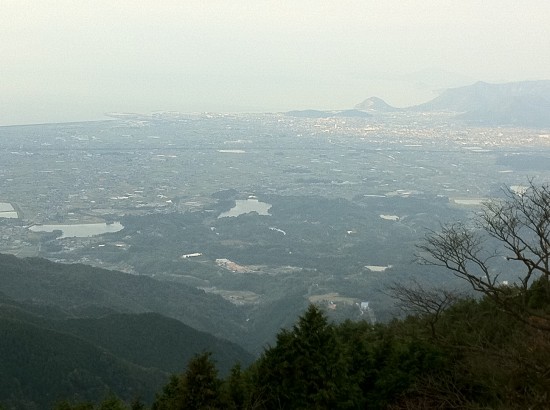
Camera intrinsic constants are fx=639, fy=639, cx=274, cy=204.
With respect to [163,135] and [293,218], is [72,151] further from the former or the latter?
[293,218]

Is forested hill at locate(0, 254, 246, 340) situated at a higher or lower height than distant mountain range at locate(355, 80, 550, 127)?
lower

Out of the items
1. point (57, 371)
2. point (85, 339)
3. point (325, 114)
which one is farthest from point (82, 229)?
point (325, 114)

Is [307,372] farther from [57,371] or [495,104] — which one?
[495,104]

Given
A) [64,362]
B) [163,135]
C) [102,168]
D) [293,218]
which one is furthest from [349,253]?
[163,135]

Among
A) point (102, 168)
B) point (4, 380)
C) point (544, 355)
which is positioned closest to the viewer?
point (544, 355)

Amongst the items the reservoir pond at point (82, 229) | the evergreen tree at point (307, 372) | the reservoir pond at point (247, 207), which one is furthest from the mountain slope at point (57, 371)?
the reservoir pond at point (247, 207)

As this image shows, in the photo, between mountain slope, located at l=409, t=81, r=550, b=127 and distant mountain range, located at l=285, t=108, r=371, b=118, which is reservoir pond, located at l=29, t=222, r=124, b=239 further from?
mountain slope, located at l=409, t=81, r=550, b=127

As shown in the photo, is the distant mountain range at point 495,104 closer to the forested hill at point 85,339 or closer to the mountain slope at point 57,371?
the forested hill at point 85,339

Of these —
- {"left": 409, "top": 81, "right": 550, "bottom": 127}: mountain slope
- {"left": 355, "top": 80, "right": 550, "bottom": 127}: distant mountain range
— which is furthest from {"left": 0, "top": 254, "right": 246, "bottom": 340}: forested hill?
{"left": 409, "top": 81, "right": 550, "bottom": 127}: mountain slope
